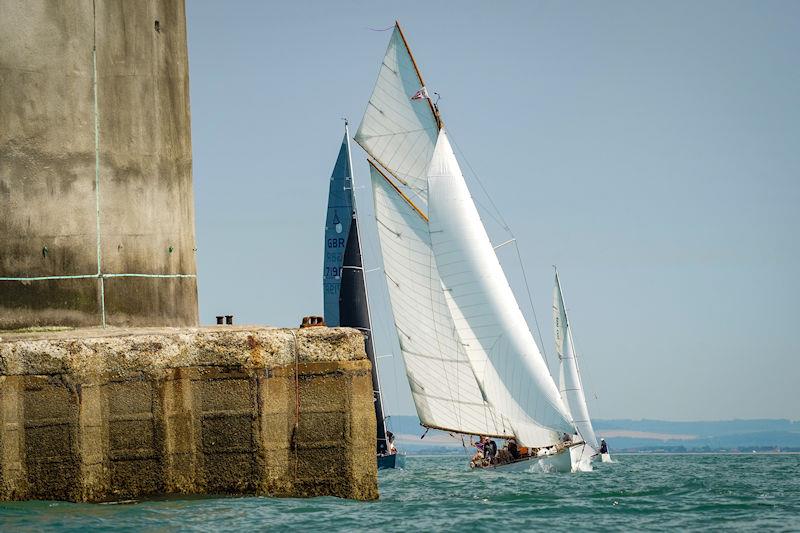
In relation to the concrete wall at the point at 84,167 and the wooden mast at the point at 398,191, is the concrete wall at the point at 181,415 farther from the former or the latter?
the wooden mast at the point at 398,191

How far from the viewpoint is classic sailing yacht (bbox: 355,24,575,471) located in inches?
1540

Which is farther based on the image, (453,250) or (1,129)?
(453,250)

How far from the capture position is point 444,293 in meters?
39.8

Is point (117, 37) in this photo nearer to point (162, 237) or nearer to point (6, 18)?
point (6, 18)

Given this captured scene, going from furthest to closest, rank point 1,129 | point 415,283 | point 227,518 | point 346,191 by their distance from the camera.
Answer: point 346,191
point 415,283
point 1,129
point 227,518

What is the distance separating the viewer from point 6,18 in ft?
45.5

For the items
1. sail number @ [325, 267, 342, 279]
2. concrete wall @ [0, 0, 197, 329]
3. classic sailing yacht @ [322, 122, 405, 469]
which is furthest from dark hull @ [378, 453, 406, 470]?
concrete wall @ [0, 0, 197, 329]

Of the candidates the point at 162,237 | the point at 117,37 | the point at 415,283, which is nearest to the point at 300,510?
the point at 162,237

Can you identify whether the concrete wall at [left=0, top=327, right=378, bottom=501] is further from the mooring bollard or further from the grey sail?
the grey sail

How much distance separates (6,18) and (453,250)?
26058mm

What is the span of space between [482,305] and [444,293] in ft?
4.71

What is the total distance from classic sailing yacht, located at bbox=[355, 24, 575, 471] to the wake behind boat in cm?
4

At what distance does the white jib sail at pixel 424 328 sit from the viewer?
4319cm

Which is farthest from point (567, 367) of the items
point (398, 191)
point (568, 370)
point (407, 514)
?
point (407, 514)
